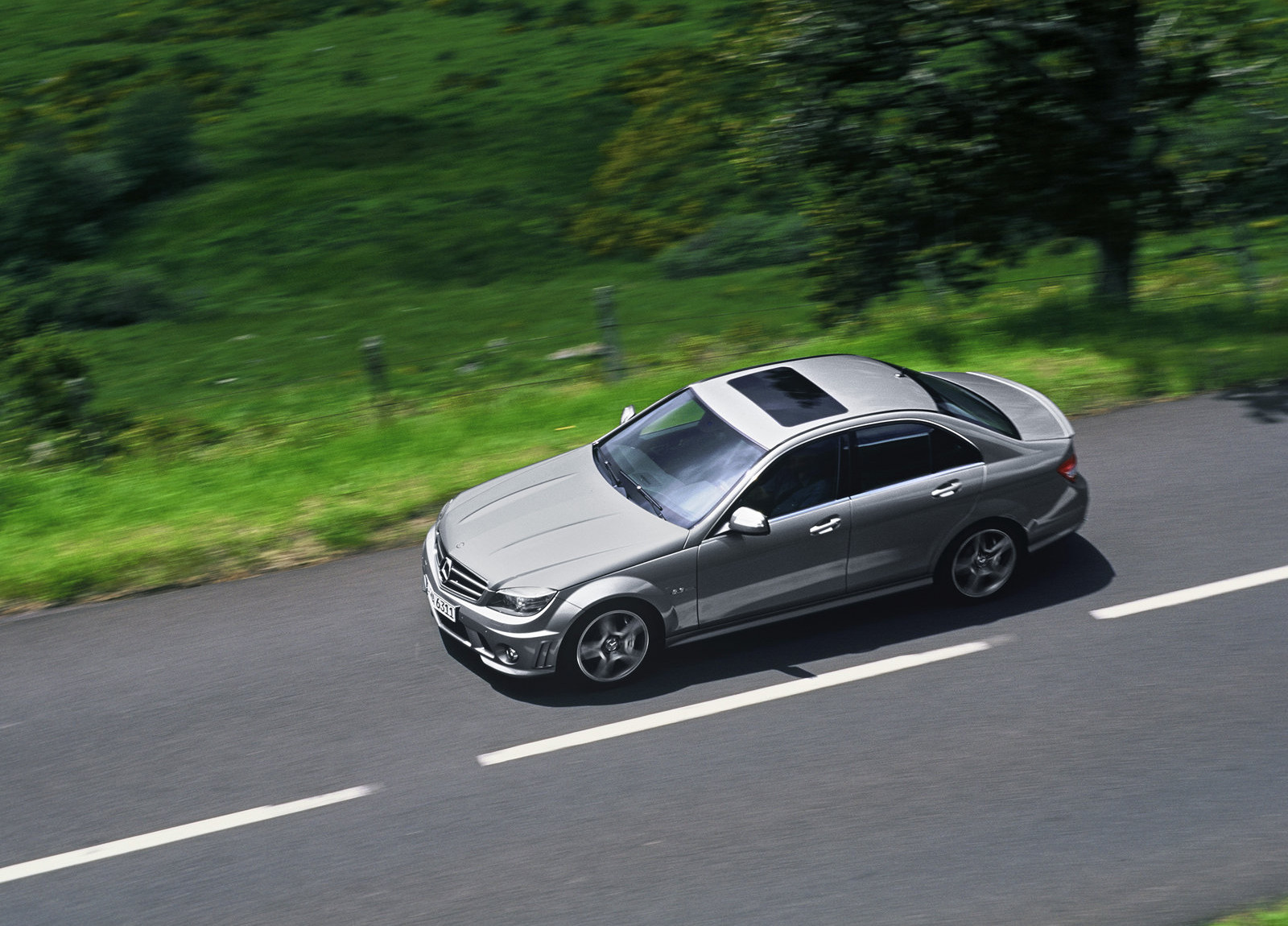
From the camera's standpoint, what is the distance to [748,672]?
24.7ft

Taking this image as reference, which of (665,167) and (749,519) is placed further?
(665,167)

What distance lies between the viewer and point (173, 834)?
647 centimetres

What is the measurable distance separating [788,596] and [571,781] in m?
1.80

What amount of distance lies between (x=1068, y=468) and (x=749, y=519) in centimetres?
242

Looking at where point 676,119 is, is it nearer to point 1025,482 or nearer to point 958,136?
point 958,136

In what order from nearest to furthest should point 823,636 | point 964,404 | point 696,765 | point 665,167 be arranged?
point 696,765, point 823,636, point 964,404, point 665,167

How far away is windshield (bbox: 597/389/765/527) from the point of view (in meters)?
7.52

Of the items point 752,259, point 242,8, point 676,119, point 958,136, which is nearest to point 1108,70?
point 958,136

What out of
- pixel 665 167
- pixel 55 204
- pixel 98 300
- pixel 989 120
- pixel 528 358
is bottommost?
pixel 98 300

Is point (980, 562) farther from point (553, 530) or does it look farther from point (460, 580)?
point (460, 580)

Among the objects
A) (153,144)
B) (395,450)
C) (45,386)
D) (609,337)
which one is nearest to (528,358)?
(609,337)

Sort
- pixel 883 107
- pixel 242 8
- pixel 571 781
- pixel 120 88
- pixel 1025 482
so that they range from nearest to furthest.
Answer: pixel 571 781 → pixel 1025 482 → pixel 883 107 → pixel 120 88 → pixel 242 8

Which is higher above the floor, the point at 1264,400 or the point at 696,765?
the point at 696,765

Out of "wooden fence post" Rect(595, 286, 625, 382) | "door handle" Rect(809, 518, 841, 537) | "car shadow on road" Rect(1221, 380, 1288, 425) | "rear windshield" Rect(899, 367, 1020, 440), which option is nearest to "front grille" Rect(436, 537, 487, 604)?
"door handle" Rect(809, 518, 841, 537)
